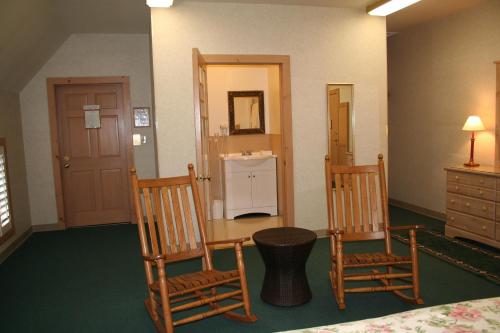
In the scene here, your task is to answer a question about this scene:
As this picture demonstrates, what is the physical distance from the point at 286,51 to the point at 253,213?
2.47 meters

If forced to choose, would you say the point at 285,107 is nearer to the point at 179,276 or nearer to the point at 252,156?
the point at 252,156

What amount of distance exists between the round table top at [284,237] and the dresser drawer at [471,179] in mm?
2057

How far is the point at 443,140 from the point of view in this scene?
5.38 metres

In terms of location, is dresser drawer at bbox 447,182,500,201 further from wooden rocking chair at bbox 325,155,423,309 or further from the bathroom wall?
the bathroom wall

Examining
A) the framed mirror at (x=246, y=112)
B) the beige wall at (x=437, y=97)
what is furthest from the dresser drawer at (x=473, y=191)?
the framed mirror at (x=246, y=112)

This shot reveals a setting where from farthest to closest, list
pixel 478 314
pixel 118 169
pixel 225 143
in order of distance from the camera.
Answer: pixel 225 143 < pixel 118 169 < pixel 478 314

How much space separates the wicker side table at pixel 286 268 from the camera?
3.00 metres

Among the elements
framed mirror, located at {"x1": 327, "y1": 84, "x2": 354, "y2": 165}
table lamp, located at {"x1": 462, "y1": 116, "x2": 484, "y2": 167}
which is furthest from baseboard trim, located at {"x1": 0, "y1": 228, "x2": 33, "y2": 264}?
table lamp, located at {"x1": 462, "y1": 116, "x2": 484, "y2": 167}

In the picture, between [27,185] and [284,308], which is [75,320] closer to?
[284,308]

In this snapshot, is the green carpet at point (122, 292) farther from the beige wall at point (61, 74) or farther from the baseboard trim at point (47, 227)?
the beige wall at point (61, 74)

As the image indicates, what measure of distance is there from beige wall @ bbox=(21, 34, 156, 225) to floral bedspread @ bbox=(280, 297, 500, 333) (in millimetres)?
5026

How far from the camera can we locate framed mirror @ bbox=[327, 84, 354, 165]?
4.71 metres

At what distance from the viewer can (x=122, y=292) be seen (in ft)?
11.3

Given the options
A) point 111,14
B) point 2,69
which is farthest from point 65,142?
point 111,14
